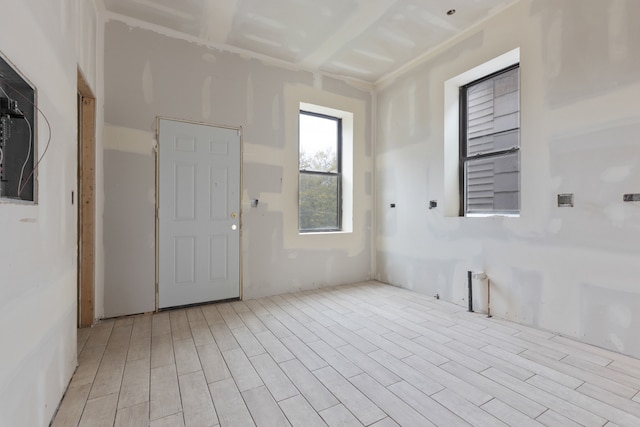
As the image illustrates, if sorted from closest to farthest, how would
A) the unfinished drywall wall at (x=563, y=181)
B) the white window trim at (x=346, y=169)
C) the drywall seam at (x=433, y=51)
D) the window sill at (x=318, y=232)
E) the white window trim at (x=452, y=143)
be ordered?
the unfinished drywall wall at (x=563, y=181)
the drywall seam at (x=433, y=51)
the white window trim at (x=452, y=143)
the window sill at (x=318, y=232)
the white window trim at (x=346, y=169)

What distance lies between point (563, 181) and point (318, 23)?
276 centimetres

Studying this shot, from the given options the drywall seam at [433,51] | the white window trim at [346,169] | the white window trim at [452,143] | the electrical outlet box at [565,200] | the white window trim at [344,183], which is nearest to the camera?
the electrical outlet box at [565,200]

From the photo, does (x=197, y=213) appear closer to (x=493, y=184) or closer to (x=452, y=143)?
(x=452, y=143)

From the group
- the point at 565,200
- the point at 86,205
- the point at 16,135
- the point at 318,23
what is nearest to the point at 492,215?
the point at 565,200

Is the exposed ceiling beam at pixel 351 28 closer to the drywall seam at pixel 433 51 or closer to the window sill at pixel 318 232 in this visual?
the drywall seam at pixel 433 51

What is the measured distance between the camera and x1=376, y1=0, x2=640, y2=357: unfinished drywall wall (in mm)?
2252

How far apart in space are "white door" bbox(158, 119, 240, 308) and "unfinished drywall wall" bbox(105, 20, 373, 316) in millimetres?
122

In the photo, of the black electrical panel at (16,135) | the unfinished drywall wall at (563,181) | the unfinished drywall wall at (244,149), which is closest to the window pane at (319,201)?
the unfinished drywall wall at (244,149)

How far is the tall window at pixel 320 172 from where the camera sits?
432cm

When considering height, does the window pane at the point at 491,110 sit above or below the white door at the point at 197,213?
above

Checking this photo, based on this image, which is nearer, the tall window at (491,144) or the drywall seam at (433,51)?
the drywall seam at (433,51)

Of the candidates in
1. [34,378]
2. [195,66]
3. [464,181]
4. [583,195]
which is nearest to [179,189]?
[195,66]

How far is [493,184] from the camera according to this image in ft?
10.9

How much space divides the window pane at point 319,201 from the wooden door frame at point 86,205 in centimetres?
235
